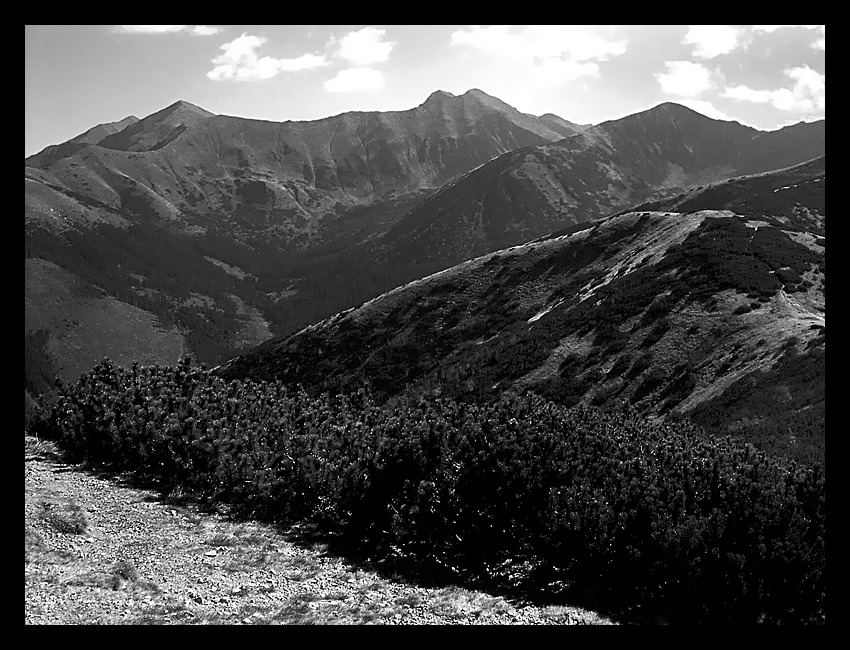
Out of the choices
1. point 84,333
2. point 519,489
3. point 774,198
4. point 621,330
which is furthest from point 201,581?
point 84,333

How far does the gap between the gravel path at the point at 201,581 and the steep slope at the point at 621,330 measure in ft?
32.7

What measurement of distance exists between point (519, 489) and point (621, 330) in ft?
151

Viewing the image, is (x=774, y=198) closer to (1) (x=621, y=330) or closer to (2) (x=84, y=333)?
(1) (x=621, y=330)

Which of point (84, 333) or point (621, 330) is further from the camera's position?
point (84, 333)

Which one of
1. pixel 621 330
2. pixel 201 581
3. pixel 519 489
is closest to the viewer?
pixel 201 581

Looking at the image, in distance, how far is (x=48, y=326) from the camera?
174125 mm

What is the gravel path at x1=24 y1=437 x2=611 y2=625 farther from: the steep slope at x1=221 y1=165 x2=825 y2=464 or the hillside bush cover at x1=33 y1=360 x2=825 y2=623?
the steep slope at x1=221 y1=165 x2=825 y2=464

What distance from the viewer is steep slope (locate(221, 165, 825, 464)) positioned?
34969mm

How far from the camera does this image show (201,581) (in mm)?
7250

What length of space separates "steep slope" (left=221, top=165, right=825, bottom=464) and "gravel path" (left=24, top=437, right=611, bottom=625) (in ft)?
32.7

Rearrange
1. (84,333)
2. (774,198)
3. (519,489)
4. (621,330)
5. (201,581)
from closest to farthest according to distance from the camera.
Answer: (201,581) → (519,489) → (621,330) → (774,198) → (84,333)

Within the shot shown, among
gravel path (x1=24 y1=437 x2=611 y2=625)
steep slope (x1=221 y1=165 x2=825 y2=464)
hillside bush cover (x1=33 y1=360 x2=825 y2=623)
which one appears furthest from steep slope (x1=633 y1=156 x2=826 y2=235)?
gravel path (x1=24 y1=437 x2=611 y2=625)
